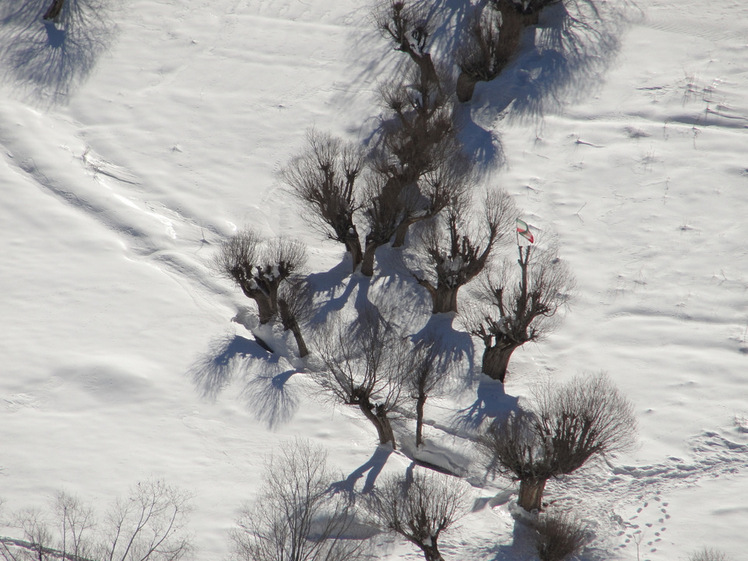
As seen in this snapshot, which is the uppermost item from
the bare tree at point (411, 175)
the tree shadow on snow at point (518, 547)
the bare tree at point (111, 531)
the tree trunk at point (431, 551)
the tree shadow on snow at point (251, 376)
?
the bare tree at point (411, 175)

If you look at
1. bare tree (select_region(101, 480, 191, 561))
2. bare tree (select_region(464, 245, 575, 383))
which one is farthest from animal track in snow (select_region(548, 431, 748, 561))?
bare tree (select_region(101, 480, 191, 561))

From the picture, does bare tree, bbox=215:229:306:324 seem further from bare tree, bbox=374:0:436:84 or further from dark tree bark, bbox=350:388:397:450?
bare tree, bbox=374:0:436:84

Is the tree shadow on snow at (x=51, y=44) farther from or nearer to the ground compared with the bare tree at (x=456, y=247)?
farther from the ground

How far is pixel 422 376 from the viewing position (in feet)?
89.8

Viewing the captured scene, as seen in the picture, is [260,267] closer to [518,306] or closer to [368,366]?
[368,366]

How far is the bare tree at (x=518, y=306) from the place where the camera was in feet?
97.3

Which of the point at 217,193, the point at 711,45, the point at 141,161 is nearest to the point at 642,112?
the point at 711,45

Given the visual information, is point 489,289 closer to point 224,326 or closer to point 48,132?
point 224,326

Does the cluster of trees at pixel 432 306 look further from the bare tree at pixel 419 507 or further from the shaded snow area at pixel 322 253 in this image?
the shaded snow area at pixel 322 253

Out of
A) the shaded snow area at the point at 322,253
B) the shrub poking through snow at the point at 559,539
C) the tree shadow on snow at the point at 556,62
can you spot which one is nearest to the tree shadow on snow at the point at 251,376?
the shaded snow area at the point at 322,253

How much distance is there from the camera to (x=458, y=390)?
103 ft

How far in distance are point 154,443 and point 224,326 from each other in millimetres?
7392

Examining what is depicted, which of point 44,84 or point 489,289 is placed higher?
point 44,84

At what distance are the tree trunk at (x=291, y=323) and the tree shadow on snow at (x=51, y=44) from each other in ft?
70.7
